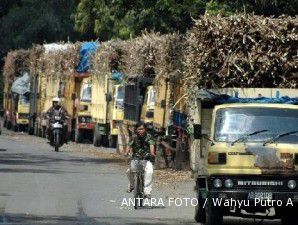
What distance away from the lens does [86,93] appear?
164ft

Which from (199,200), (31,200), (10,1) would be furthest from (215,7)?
(199,200)

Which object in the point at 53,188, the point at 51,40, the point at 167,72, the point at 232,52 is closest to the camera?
the point at 232,52

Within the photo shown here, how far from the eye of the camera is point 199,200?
19344 mm

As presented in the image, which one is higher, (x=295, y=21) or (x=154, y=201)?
(x=295, y=21)

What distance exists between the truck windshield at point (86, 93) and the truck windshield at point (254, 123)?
3126 cm

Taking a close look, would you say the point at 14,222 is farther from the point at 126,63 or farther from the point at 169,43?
the point at 126,63

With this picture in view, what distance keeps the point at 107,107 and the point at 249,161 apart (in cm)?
2878

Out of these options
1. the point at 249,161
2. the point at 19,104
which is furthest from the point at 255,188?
the point at 19,104

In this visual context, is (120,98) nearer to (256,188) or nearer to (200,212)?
(200,212)

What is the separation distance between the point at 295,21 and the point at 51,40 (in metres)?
56.4

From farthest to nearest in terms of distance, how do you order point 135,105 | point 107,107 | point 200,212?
point 107,107 → point 135,105 → point 200,212

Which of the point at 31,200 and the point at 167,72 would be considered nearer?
the point at 31,200

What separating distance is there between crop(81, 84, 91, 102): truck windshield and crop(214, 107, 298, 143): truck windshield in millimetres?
31257

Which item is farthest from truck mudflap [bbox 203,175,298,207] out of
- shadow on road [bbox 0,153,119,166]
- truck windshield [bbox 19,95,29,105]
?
truck windshield [bbox 19,95,29,105]
